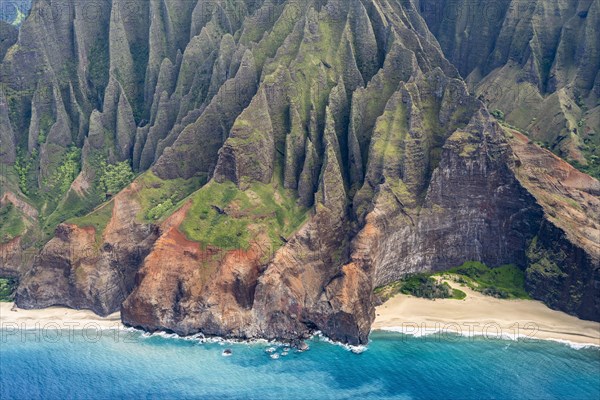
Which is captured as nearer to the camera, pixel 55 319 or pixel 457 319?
pixel 457 319

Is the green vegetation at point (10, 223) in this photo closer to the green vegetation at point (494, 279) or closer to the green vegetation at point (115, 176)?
the green vegetation at point (115, 176)

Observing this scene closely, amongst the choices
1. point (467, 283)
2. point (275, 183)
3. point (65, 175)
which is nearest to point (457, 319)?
point (467, 283)

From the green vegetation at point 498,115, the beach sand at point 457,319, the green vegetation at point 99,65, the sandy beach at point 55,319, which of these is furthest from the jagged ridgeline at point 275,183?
the green vegetation at point 498,115

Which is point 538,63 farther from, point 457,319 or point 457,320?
point 457,320

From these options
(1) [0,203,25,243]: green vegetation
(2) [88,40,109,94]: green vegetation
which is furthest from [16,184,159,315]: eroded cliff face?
(2) [88,40,109,94]: green vegetation

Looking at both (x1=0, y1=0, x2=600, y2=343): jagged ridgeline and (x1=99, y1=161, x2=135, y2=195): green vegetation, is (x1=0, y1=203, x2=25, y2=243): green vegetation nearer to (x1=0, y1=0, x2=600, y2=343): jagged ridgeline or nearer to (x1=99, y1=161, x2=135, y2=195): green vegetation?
(x1=0, y1=0, x2=600, y2=343): jagged ridgeline

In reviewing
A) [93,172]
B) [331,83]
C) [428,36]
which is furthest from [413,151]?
[93,172]
